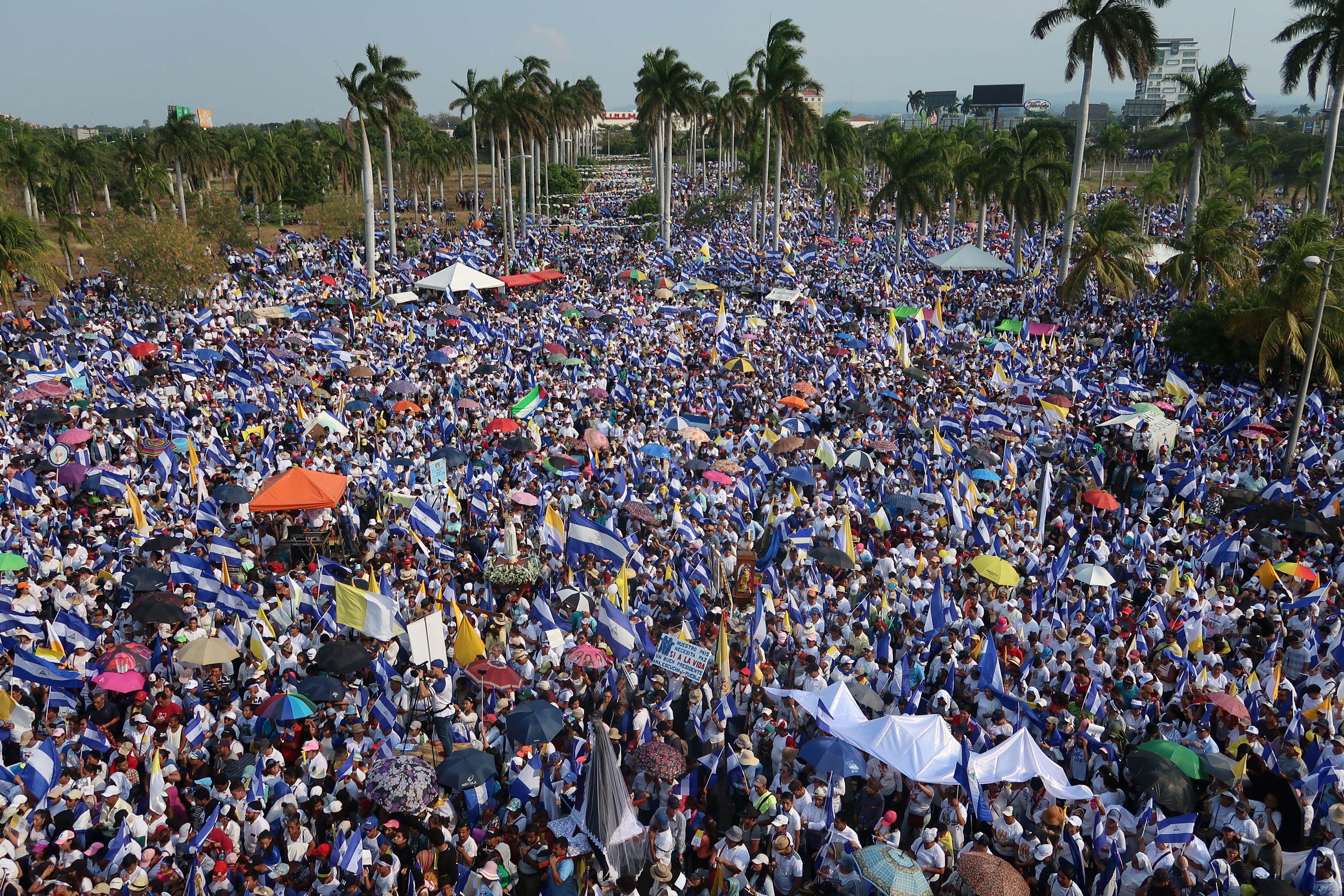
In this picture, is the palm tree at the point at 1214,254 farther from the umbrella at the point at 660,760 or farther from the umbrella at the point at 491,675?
the umbrella at the point at 491,675

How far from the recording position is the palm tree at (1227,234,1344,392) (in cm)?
2227

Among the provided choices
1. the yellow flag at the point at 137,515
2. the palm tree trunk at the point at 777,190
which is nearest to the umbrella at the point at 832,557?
the yellow flag at the point at 137,515

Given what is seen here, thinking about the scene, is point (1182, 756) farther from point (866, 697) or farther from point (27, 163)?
point (27, 163)

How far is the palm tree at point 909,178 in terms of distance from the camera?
42.1 metres

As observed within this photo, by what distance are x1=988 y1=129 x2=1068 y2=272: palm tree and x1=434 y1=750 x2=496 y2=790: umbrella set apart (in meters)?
36.0

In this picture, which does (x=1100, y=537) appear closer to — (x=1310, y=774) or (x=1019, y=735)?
(x=1310, y=774)

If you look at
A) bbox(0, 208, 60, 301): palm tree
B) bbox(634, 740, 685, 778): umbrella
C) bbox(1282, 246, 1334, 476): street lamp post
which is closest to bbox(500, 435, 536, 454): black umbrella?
bbox(634, 740, 685, 778): umbrella

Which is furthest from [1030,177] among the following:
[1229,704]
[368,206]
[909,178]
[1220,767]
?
[1220,767]

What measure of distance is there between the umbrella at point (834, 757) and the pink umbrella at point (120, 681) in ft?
23.0

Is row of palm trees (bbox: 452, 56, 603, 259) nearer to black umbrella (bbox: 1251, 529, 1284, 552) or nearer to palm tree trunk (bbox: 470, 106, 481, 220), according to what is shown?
palm tree trunk (bbox: 470, 106, 481, 220)

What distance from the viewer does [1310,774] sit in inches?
358

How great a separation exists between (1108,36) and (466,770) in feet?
117

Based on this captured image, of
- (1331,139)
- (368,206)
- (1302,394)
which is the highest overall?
(1331,139)

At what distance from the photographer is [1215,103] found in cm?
3509
